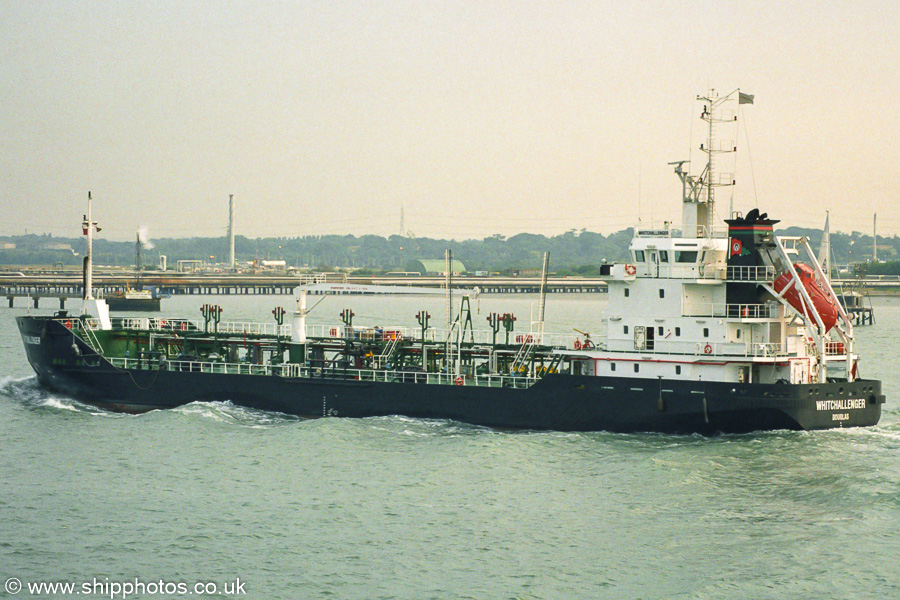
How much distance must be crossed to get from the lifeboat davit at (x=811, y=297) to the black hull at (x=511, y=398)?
2.37 m

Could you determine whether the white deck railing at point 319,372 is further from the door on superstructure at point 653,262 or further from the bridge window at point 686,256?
the bridge window at point 686,256

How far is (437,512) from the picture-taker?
2583 cm

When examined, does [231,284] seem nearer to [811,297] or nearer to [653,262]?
[653,262]

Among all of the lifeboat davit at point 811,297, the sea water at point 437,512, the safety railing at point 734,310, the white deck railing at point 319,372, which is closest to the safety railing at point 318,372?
the white deck railing at point 319,372

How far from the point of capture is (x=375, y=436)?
113 ft

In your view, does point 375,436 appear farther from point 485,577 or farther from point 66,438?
point 485,577

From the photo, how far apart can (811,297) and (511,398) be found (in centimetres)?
1044

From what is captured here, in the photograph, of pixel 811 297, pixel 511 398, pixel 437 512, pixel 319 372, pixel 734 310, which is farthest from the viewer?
pixel 319 372

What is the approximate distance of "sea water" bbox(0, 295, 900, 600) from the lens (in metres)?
21.4

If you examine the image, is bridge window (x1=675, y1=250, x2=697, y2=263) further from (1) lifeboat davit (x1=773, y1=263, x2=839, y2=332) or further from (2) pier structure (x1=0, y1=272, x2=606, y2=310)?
(2) pier structure (x1=0, y1=272, x2=606, y2=310)

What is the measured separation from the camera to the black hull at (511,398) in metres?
32.5

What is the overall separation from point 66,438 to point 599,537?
64.8ft

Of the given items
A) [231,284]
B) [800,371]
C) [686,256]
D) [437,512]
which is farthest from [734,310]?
[231,284]

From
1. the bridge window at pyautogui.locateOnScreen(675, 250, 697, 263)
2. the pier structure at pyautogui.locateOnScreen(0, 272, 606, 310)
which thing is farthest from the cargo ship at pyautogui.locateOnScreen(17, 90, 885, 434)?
the pier structure at pyautogui.locateOnScreen(0, 272, 606, 310)
